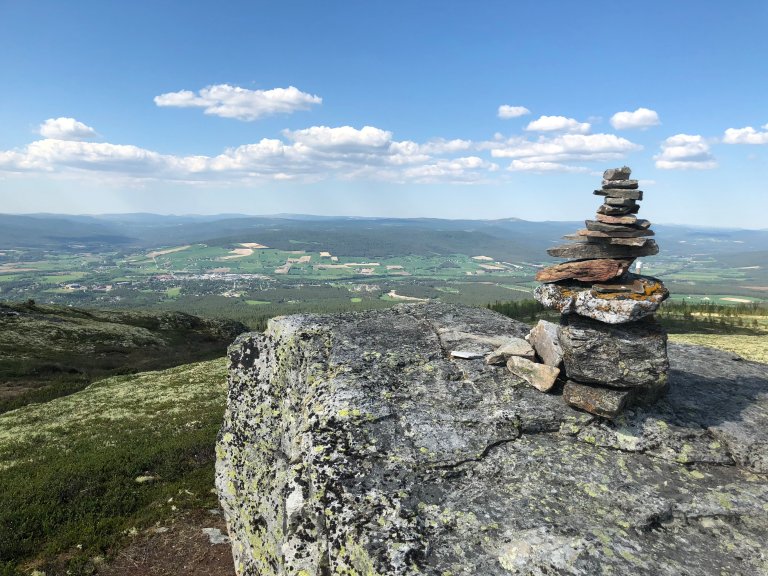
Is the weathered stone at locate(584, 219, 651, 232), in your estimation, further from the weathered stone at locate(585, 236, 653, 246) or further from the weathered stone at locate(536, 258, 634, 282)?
the weathered stone at locate(536, 258, 634, 282)

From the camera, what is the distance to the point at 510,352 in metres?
13.3

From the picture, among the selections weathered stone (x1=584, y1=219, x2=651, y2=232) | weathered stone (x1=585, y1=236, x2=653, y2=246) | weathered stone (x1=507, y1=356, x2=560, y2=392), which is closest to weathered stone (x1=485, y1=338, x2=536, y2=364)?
weathered stone (x1=507, y1=356, x2=560, y2=392)

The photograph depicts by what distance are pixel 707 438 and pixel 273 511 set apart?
38.9 feet

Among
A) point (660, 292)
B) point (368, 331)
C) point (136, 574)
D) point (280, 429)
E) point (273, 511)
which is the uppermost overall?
point (660, 292)

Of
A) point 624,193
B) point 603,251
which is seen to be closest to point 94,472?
point 603,251

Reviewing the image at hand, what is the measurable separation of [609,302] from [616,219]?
241 centimetres

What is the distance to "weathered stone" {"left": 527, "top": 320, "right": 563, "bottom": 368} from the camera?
12.5 m

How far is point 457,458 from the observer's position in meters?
9.98

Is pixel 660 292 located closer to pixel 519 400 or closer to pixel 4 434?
pixel 519 400

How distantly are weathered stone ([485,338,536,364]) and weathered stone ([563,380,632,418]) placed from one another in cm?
171

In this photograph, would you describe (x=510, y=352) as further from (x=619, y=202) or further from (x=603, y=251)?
(x=619, y=202)

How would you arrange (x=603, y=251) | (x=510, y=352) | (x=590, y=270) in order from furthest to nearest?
(x=510, y=352)
(x=603, y=251)
(x=590, y=270)

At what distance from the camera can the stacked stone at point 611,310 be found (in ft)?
36.1

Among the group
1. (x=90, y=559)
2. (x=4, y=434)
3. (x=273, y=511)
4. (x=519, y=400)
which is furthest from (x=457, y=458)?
(x=4, y=434)
